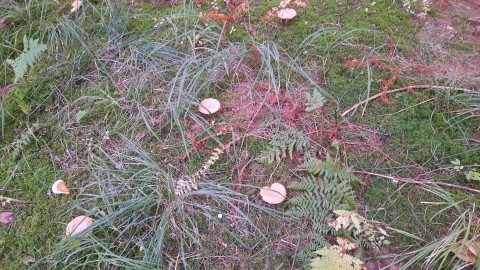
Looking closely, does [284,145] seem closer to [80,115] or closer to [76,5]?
[80,115]

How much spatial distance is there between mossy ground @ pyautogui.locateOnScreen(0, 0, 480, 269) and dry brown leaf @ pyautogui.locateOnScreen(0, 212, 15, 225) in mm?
49

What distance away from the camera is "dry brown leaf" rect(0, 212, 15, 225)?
8.62ft

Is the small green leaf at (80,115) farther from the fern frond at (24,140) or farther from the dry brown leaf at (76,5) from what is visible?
the dry brown leaf at (76,5)

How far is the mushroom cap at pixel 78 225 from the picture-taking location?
95.5 inches

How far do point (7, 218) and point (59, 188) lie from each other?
0.42 m

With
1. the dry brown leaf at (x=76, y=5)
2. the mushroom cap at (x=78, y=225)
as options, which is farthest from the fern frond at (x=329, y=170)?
the dry brown leaf at (x=76, y=5)

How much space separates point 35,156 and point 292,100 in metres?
2.07

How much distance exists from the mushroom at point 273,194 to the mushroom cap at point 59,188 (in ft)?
4.52

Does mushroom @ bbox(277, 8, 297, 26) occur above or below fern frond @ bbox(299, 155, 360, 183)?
above

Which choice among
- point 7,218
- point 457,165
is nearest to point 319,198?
point 457,165

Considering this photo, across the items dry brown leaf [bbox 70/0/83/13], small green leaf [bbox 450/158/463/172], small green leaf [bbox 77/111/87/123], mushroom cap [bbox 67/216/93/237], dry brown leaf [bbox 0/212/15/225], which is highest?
dry brown leaf [bbox 70/0/83/13]

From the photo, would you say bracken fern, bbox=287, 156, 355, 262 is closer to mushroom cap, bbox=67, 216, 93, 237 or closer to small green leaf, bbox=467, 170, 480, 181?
small green leaf, bbox=467, 170, 480, 181

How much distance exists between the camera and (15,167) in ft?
9.48

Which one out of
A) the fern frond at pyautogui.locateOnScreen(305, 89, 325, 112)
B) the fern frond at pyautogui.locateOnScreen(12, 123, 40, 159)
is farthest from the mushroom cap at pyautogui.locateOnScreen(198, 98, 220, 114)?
the fern frond at pyautogui.locateOnScreen(12, 123, 40, 159)
